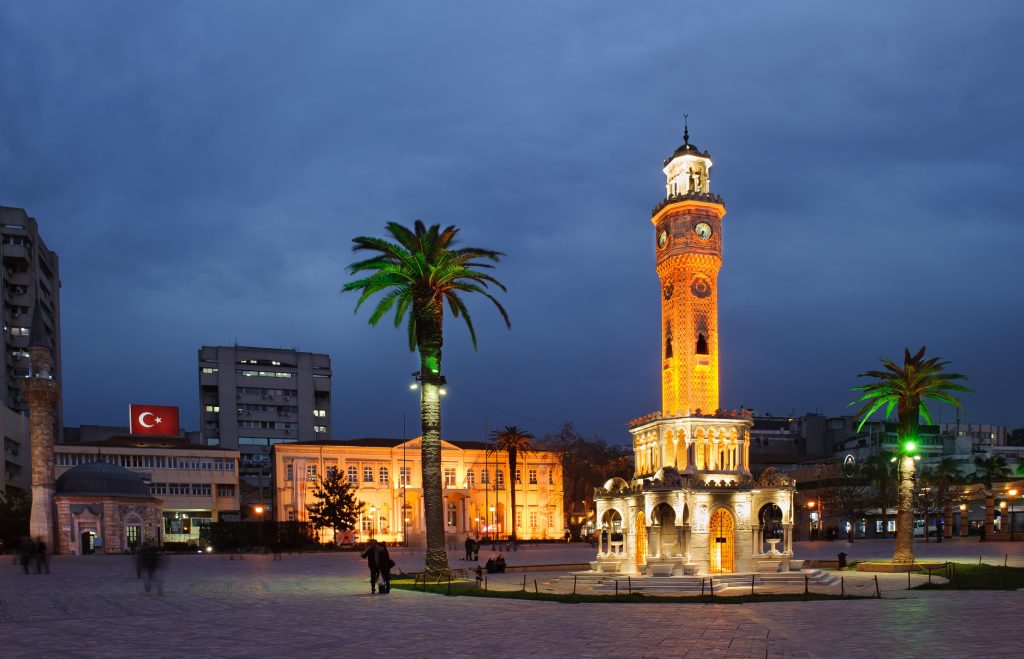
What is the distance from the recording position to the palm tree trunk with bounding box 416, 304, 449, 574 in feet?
109

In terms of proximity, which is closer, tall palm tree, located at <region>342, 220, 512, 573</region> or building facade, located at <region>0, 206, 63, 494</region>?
tall palm tree, located at <region>342, 220, 512, 573</region>

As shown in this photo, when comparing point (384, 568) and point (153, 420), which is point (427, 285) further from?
point (153, 420)

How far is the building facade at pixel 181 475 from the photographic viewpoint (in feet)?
313

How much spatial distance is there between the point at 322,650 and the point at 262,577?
75.2ft

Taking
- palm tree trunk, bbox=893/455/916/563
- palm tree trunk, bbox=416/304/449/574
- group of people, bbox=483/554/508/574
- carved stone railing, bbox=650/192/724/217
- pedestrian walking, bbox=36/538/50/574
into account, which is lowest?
group of people, bbox=483/554/508/574

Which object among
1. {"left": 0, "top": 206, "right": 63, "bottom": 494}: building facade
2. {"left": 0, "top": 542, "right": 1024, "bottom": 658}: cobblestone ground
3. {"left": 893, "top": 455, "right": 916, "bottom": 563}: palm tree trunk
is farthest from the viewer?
{"left": 0, "top": 206, "right": 63, "bottom": 494}: building facade

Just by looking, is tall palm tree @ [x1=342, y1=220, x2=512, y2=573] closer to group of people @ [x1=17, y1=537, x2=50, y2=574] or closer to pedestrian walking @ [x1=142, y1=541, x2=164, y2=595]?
pedestrian walking @ [x1=142, y1=541, x2=164, y2=595]

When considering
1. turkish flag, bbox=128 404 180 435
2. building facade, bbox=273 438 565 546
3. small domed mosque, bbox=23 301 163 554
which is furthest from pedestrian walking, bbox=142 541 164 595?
turkish flag, bbox=128 404 180 435

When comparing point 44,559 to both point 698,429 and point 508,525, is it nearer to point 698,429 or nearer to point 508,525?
point 698,429

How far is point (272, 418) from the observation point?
5443 inches

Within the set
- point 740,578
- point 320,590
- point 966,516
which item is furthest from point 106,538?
point 966,516

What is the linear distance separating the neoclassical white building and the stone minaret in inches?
1919

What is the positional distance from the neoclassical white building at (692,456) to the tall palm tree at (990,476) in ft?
144

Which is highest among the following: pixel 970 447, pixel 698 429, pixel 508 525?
pixel 698 429
